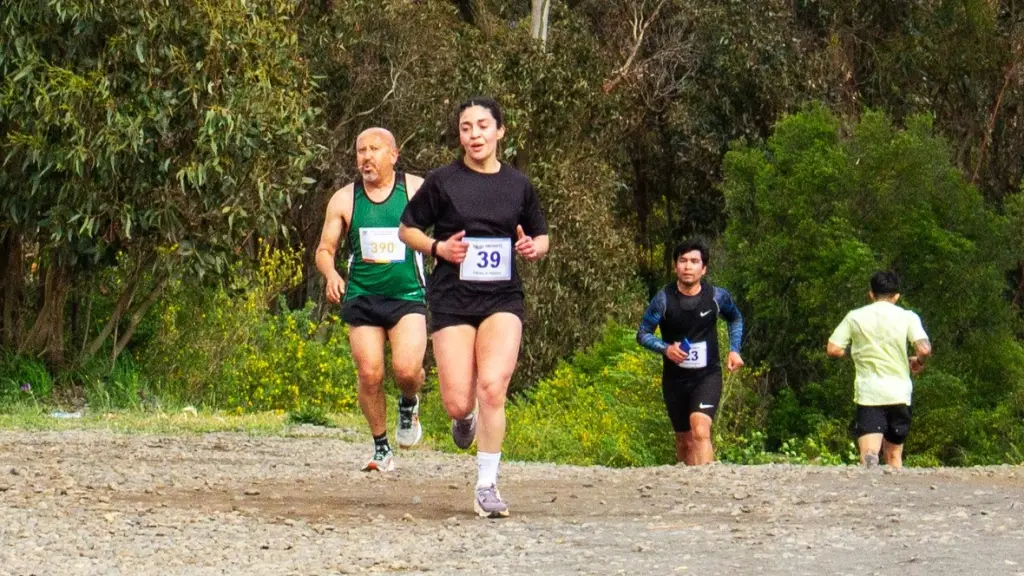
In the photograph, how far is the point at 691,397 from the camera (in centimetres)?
1373

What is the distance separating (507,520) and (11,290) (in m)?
14.0

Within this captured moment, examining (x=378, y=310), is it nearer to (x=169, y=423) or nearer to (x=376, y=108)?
(x=169, y=423)

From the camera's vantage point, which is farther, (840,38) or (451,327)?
(840,38)

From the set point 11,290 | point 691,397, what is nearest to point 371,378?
point 691,397

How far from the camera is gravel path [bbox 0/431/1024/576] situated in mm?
8031

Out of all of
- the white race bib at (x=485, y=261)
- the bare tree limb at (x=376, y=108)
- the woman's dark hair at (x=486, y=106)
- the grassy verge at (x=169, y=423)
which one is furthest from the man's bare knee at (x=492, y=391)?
the bare tree limb at (x=376, y=108)

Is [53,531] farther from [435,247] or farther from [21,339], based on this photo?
[21,339]

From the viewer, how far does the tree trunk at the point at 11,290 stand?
875 inches

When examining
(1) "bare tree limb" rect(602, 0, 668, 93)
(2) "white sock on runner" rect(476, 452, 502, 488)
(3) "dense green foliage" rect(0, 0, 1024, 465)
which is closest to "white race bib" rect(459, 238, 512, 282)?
(2) "white sock on runner" rect(476, 452, 502, 488)

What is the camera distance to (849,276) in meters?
24.3

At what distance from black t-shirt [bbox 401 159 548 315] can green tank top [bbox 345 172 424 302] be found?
1.77 m

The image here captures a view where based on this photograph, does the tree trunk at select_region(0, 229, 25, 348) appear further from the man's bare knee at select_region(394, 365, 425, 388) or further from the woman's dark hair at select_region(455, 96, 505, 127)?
the woman's dark hair at select_region(455, 96, 505, 127)

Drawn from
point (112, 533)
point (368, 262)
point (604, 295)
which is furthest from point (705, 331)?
point (604, 295)

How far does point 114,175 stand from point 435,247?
11.8m
